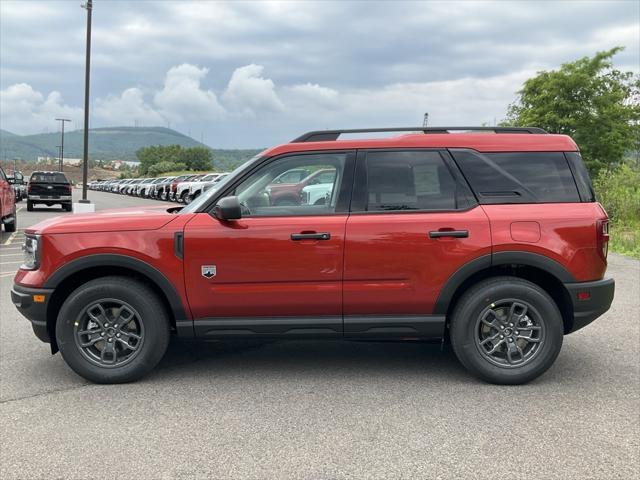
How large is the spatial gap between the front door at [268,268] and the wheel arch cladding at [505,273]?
2.67ft

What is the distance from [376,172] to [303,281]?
1002 millimetres

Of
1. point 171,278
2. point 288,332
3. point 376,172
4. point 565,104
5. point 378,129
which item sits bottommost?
point 288,332

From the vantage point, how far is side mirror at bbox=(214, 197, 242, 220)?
432 cm

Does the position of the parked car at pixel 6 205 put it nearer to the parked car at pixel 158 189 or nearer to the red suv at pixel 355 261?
the red suv at pixel 355 261

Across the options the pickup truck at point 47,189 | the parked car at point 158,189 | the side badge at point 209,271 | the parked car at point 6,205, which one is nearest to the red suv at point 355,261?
the side badge at point 209,271

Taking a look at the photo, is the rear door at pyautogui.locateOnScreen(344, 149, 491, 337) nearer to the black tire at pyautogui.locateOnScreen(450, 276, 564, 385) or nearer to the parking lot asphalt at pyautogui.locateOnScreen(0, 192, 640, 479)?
the black tire at pyautogui.locateOnScreen(450, 276, 564, 385)

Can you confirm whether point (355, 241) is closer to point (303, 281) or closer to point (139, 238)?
point (303, 281)

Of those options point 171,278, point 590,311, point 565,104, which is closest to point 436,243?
point 590,311

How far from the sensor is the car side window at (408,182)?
4.57m

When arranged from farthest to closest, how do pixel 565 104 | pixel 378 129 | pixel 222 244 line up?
pixel 565 104 < pixel 378 129 < pixel 222 244

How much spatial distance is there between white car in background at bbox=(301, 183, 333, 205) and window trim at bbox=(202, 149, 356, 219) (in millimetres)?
96

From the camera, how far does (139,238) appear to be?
4477mm

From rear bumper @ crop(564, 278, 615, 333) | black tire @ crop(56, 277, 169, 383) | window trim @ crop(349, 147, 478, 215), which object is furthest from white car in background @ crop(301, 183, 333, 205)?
rear bumper @ crop(564, 278, 615, 333)

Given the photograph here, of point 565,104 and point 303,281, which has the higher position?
point 565,104
